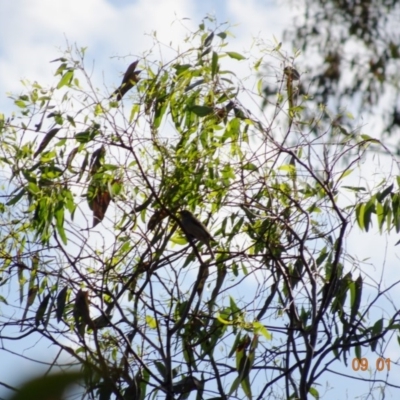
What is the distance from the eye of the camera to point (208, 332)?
3131mm

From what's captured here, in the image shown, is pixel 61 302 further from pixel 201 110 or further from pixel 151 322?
pixel 201 110

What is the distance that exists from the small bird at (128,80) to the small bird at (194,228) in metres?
0.62

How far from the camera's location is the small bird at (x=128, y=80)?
125 inches

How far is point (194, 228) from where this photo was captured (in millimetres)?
3172

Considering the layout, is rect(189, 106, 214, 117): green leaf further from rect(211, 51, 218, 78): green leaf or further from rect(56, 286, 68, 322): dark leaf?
rect(56, 286, 68, 322): dark leaf

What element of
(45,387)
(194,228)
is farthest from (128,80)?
(45,387)

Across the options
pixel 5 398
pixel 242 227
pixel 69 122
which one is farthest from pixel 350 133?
pixel 5 398

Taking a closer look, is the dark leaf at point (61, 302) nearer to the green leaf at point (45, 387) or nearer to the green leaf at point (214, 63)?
the green leaf at point (214, 63)

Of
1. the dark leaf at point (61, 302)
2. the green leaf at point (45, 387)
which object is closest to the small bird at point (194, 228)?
the dark leaf at point (61, 302)

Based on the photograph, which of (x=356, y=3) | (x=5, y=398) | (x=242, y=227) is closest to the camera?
(x=5, y=398)

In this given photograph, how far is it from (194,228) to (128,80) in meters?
0.76

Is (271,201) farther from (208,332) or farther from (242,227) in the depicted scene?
(208,332)

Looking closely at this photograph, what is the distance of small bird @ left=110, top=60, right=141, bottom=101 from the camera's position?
3.17 metres

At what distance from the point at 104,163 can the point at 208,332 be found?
0.92 meters
